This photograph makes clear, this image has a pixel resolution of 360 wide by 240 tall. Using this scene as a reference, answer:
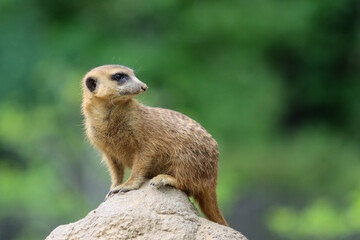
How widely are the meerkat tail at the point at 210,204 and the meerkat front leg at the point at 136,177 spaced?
1.29 ft

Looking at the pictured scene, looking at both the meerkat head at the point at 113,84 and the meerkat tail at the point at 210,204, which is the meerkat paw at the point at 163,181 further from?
the meerkat head at the point at 113,84

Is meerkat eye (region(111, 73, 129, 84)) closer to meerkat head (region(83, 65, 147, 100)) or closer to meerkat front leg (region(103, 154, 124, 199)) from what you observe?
meerkat head (region(83, 65, 147, 100))

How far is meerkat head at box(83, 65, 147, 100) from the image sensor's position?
393 centimetres

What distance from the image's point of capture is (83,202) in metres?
9.23

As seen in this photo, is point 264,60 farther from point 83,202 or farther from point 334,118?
point 83,202

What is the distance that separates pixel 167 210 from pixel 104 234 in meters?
0.35

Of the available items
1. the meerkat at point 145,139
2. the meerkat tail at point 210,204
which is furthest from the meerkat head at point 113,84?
the meerkat tail at point 210,204

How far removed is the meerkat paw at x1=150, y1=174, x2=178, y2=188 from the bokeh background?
5070 millimetres

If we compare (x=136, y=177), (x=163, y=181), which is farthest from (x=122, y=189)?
(x=163, y=181)

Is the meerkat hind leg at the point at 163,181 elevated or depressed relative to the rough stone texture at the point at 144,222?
elevated

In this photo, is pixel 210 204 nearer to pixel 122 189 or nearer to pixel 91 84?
pixel 122 189

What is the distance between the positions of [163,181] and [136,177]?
15cm

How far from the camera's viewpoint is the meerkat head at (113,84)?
3932 millimetres

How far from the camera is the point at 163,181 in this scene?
12.7 ft
